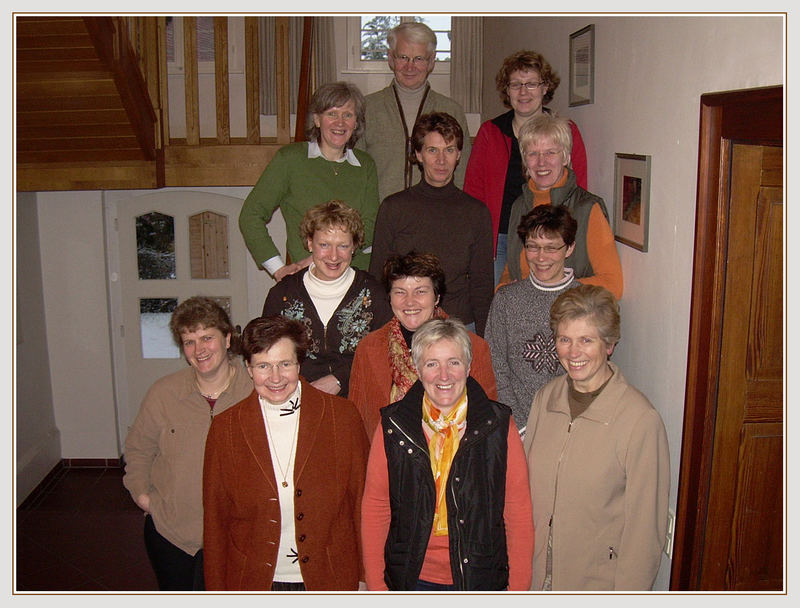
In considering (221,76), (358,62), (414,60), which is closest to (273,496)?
(414,60)

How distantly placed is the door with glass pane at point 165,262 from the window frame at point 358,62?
5.12 ft

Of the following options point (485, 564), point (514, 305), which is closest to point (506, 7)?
point (514, 305)

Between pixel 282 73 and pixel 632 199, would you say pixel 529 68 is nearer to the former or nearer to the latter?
pixel 632 199

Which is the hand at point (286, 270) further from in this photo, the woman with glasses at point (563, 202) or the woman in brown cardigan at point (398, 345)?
the woman with glasses at point (563, 202)

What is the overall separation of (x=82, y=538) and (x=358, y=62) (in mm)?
4385

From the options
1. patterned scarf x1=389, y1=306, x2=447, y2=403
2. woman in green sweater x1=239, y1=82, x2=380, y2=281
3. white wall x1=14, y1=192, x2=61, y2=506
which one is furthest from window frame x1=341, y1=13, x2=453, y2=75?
patterned scarf x1=389, y1=306, x2=447, y2=403

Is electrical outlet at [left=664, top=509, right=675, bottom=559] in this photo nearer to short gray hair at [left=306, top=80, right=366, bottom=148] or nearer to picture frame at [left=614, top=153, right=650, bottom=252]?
picture frame at [left=614, top=153, right=650, bottom=252]

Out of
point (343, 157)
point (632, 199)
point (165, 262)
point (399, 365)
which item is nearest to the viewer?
point (399, 365)

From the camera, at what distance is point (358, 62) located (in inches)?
266

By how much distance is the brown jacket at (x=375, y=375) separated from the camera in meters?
2.50

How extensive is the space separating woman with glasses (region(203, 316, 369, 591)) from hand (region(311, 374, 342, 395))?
0.42m

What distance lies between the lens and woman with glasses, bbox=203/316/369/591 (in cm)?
219

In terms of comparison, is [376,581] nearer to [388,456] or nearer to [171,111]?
[388,456]

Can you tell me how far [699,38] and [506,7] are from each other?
0.59 m
